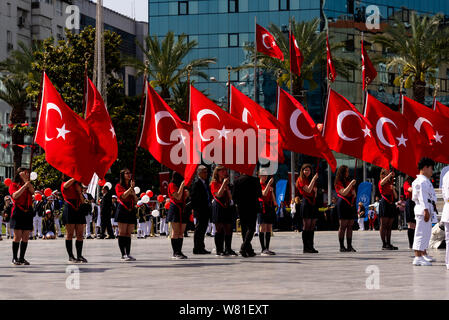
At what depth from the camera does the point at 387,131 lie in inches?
727

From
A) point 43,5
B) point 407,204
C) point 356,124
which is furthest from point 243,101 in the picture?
point 43,5

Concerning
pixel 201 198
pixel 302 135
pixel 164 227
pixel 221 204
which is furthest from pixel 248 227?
pixel 164 227

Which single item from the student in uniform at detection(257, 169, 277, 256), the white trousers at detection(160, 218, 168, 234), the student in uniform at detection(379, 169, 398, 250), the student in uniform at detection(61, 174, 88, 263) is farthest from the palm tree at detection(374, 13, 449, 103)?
the student in uniform at detection(61, 174, 88, 263)

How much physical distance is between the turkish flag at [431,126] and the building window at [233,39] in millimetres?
51352

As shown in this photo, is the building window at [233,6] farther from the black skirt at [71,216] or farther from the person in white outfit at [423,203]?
the person in white outfit at [423,203]

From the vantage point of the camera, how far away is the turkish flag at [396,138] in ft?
59.2

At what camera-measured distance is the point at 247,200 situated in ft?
53.3

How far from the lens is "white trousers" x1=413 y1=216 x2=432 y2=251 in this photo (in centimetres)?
1352

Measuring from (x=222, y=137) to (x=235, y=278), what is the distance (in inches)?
206

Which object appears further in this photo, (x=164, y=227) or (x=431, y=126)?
(x=164, y=227)

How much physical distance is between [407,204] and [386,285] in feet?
23.6

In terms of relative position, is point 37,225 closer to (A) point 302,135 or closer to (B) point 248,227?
(A) point 302,135

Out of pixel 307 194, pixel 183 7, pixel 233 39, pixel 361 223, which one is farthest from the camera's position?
pixel 183 7

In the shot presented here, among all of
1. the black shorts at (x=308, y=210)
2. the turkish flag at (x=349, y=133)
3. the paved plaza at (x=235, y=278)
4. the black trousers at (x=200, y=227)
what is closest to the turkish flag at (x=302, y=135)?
the turkish flag at (x=349, y=133)
